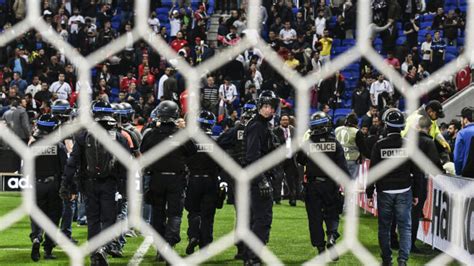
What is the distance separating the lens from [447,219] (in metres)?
6.80

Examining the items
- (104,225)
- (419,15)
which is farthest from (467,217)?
(104,225)

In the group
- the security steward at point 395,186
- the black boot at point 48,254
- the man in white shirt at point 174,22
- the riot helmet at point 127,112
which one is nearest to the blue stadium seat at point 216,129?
the riot helmet at point 127,112

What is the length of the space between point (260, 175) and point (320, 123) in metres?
0.72

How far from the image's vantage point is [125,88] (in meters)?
4.91

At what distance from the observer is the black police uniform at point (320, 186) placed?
6.86 metres

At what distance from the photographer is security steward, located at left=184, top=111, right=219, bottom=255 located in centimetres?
702

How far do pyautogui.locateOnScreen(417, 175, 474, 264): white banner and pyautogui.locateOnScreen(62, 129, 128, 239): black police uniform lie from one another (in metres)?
2.20

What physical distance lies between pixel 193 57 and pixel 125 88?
128 centimetres

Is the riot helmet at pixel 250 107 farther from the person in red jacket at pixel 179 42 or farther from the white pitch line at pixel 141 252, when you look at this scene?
the person in red jacket at pixel 179 42

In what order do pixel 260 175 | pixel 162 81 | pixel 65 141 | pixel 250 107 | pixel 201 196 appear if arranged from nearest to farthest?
pixel 162 81
pixel 260 175
pixel 250 107
pixel 201 196
pixel 65 141

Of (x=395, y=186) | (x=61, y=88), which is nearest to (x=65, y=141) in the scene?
(x=395, y=186)

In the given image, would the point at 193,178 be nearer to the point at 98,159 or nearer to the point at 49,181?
the point at 49,181

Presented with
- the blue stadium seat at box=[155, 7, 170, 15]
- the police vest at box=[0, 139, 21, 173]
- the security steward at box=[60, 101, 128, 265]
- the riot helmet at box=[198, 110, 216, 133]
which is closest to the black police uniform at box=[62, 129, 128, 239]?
the security steward at box=[60, 101, 128, 265]

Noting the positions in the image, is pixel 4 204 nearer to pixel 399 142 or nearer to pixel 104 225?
pixel 104 225
